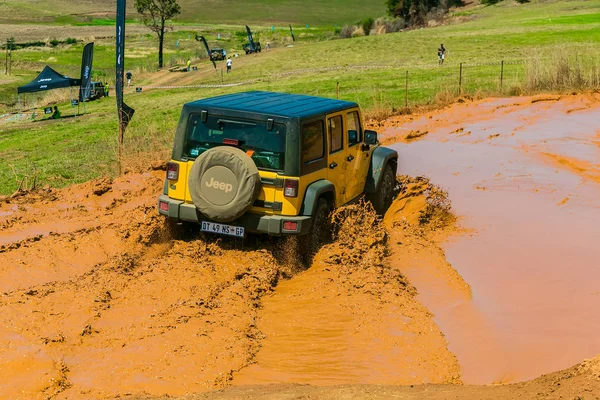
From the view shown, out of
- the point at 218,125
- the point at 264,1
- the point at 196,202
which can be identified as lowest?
the point at 196,202

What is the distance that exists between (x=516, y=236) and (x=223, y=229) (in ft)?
14.9

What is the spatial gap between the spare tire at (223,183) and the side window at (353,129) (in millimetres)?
2173

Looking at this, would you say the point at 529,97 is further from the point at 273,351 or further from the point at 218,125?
the point at 273,351

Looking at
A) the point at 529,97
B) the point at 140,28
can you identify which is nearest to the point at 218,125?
the point at 529,97

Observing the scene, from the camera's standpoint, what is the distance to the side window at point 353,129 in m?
12.1

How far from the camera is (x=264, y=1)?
14700cm

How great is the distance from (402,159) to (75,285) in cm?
960

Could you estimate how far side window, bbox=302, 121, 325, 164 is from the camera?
10.6 meters

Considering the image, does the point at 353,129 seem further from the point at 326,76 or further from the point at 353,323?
the point at 326,76

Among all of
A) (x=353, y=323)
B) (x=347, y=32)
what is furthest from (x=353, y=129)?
(x=347, y=32)

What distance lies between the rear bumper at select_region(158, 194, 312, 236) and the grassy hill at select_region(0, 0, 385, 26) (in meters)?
115

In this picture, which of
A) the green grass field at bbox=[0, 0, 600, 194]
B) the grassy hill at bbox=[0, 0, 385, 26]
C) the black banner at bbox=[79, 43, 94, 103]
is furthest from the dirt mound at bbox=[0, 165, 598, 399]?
the grassy hill at bbox=[0, 0, 385, 26]

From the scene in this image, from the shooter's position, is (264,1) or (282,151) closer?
(282,151)

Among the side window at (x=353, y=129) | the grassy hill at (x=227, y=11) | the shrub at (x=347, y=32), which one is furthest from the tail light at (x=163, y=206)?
→ the grassy hill at (x=227, y=11)
